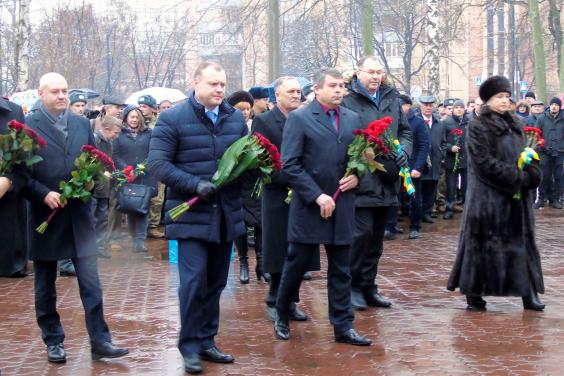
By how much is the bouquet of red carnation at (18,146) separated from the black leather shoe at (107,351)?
56.9 inches

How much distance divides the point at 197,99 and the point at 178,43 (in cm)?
3773

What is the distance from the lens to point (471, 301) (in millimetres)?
9406

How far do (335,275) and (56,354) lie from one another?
2205 mm

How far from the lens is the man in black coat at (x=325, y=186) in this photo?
7.92 meters

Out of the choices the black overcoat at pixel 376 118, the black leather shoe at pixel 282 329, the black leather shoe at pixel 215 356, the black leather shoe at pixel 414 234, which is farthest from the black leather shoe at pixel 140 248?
the black leather shoe at pixel 215 356

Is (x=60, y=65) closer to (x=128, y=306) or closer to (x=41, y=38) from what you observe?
(x=41, y=38)

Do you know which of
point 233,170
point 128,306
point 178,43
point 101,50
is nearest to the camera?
point 233,170

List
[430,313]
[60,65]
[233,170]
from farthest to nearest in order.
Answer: [60,65]
[430,313]
[233,170]

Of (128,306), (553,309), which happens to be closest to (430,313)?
(553,309)

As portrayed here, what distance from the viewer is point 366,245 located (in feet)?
30.5

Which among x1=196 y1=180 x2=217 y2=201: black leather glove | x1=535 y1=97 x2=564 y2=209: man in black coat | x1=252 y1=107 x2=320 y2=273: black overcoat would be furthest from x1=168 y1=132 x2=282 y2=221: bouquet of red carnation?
x1=535 y1=97 x2=564 y2=209: man in black coat

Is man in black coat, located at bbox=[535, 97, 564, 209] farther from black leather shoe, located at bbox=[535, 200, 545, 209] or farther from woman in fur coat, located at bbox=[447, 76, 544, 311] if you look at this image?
woman in fur coat, located at bbox=[447, 76, 544, 311]

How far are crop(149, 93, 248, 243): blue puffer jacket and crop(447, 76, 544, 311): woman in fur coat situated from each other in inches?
105

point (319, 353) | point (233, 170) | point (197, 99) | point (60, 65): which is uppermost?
point (60, 65)
